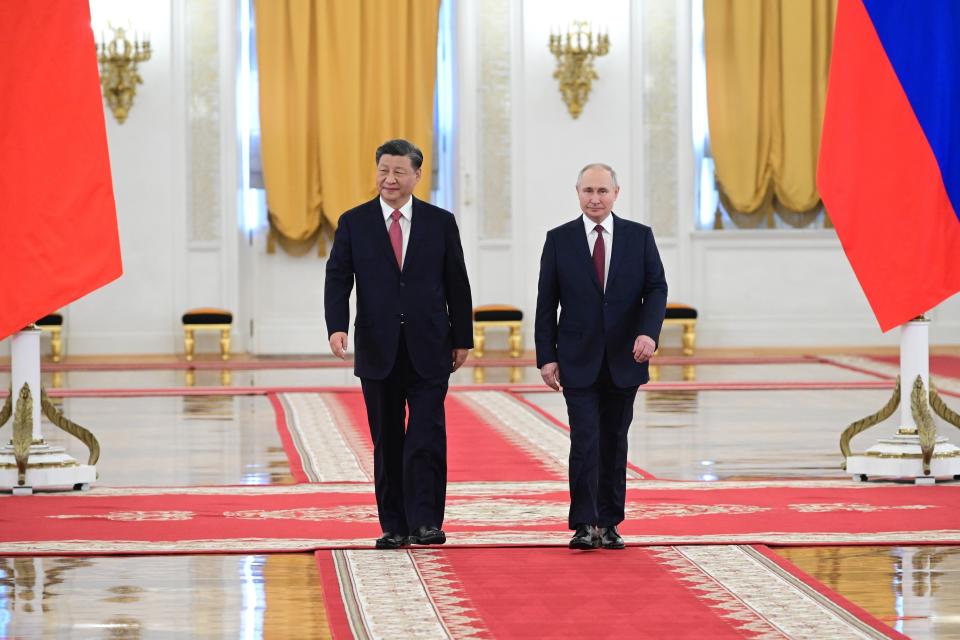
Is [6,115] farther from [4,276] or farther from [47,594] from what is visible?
[47,594]

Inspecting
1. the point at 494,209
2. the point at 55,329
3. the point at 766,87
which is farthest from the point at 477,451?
the point at 766,87

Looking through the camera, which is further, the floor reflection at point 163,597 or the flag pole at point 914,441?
the flag pole at point 914,441

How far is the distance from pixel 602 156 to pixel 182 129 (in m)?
4.02

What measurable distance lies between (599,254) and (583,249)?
0.18ft

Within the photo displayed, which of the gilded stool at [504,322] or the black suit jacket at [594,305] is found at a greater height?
the black suit jacket at [594,305]

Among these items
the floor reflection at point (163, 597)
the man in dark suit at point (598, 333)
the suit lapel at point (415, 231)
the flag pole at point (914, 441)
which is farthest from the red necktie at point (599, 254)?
the flag pole at point (914, 441)

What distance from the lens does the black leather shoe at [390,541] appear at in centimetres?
509

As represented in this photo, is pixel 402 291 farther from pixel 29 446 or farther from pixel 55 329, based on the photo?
pixel 55 329

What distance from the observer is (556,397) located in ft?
35.8

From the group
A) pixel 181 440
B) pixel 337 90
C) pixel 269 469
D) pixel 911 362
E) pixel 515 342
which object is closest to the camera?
pixel 911 362

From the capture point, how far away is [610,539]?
5.08 m

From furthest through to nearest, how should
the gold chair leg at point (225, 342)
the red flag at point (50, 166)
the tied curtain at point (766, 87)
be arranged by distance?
the tied curtain at point (766, 87), the gold chair leg at point (225, 342), the red flag at point (50, 166)

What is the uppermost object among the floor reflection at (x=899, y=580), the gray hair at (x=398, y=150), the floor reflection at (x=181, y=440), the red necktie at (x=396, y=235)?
the gray hair at (x=398, y=150)

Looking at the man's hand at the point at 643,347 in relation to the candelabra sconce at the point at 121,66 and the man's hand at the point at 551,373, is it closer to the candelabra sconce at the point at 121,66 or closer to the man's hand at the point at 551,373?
the man's hand at the point at 551,373
